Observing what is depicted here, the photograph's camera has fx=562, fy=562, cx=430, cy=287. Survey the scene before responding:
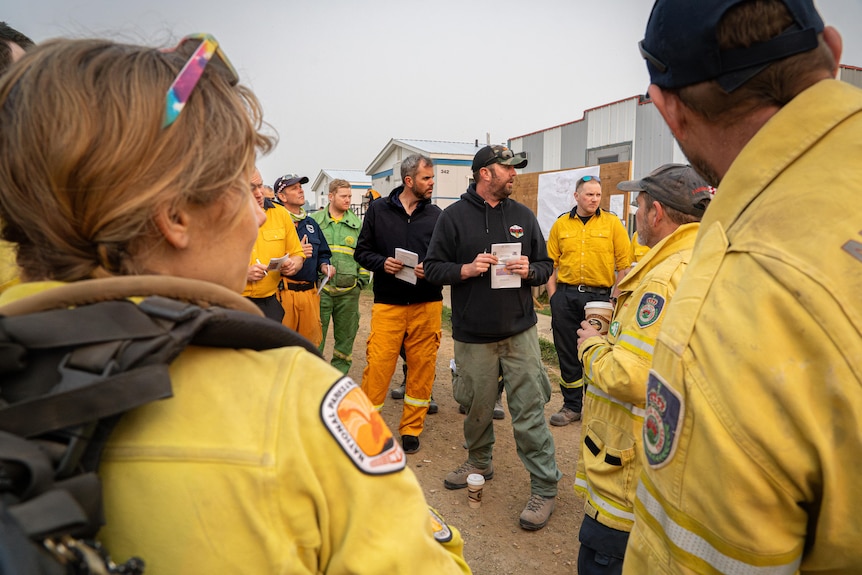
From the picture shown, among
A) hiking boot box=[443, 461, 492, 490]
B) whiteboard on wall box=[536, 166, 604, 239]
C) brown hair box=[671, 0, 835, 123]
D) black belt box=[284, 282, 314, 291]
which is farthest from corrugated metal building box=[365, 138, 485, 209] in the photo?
brown hair box=[671, 0, 835, 123]

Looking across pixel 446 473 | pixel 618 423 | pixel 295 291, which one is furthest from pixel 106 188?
pixel 295 291

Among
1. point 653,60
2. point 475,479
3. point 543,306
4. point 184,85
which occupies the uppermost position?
point 653,60

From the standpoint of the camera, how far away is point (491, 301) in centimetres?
432

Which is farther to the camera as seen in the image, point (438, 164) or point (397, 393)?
point (438, 164)

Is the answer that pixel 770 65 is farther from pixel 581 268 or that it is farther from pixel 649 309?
pixel 581 268

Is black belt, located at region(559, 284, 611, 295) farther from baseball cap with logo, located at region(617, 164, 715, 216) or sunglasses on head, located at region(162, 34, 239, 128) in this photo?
sunglasses on head, located at region(162, 34, 239, 128)

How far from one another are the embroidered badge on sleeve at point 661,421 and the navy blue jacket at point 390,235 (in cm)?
427

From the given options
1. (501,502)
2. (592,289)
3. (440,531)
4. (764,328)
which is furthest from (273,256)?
(764,328)

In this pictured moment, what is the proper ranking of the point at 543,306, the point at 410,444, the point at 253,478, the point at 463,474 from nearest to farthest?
the point at 253,478
the point at 463,474
the point at 410,444
the point at 543,306

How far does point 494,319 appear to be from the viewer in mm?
4289

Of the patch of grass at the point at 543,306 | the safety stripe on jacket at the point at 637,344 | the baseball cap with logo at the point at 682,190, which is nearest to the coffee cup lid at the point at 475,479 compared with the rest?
the safety stripe on jacket at the point at 637,344

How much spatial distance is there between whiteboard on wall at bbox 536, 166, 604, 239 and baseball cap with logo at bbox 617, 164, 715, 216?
8531mm

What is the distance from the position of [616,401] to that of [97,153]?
2240mm

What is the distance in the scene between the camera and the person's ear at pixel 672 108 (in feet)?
4.49
